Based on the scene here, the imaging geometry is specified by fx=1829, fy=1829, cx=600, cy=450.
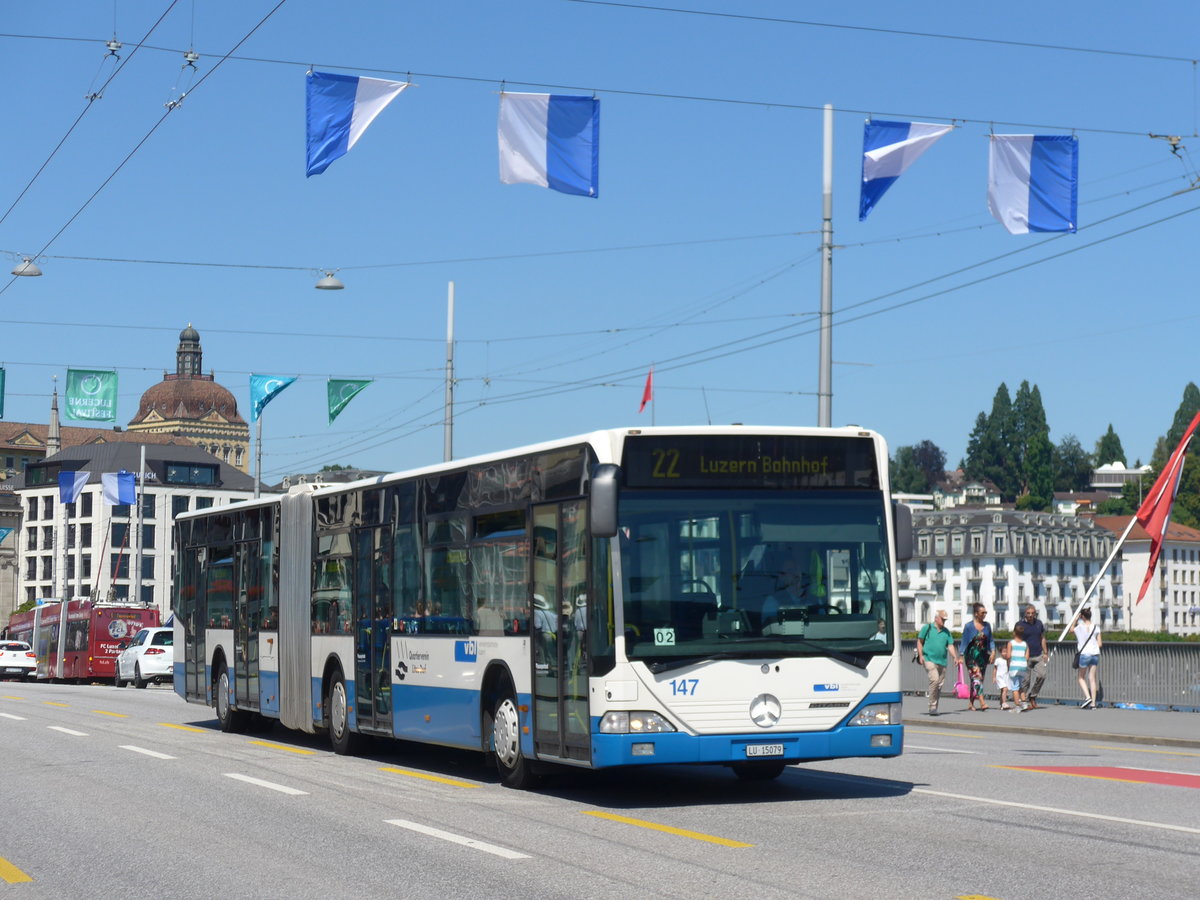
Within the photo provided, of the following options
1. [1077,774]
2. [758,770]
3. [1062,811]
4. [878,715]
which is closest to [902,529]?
[878,715]

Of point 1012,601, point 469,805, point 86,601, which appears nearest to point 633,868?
point 469,805

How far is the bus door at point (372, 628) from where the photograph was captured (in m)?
18.5

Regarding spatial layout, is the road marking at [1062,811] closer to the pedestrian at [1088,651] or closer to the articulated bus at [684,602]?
the articulated bus at [684,602]

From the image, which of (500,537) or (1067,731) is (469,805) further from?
(1067,731)

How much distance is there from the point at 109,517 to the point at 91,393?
98424 mm

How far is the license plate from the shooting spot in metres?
13.6

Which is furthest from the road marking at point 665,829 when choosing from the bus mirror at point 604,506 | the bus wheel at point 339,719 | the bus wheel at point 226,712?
the bus wheel at point 226,712

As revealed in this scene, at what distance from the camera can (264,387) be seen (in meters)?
41.8

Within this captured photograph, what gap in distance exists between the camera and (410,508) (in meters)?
17.9

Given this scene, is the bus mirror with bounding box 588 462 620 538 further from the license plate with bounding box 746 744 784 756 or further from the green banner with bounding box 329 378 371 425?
the green banner with bounding box 329 378 371 425

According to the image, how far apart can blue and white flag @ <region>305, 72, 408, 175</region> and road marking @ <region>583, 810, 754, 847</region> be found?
9.64 metres

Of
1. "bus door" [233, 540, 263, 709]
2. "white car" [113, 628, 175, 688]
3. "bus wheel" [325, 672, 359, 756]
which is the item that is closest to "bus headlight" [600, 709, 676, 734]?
"bus wheel" [325, 672, 359, 756]

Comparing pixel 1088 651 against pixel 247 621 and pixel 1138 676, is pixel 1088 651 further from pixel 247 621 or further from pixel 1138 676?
pixel 247 621

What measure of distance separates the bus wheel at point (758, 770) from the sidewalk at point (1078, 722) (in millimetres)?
7884
